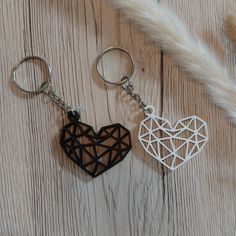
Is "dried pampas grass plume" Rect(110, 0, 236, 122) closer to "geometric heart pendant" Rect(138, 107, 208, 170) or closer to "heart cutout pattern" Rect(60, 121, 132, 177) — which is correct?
"geometric heart pendant" Rect(138, 107, 208, 170)

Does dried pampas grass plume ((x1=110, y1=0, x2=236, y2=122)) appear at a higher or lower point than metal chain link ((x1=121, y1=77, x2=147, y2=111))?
higher

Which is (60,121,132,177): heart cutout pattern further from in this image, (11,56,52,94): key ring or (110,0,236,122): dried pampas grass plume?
(110,0,236,122): dried pampas grass plume

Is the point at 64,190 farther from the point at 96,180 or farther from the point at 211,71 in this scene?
the point at 211,71

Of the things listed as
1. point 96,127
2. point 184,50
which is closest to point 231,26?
point 184,50

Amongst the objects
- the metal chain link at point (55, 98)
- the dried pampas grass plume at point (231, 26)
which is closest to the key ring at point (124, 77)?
the metal chain link at point (55, 98)

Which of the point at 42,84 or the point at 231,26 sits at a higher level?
the point at 231,26

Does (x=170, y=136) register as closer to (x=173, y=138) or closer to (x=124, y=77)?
(x=173, y=138)

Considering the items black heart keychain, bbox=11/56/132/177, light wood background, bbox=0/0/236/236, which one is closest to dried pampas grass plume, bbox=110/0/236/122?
light wood background, bbox=0/0/236/236
